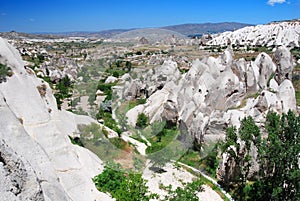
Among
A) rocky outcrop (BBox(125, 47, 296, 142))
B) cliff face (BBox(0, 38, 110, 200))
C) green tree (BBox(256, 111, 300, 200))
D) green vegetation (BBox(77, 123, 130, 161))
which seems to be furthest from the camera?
rocky outcrop (BBox(125, 47, 296, 142))

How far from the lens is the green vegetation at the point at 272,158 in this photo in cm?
1050

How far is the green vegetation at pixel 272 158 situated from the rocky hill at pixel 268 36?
246 feet

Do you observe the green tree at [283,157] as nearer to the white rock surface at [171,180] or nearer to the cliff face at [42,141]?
the white rock surface at [171,180]

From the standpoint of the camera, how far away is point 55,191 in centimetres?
748

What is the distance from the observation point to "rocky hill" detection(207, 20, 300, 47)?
8550cm

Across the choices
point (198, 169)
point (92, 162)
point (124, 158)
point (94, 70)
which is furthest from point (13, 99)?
point (94, 70)

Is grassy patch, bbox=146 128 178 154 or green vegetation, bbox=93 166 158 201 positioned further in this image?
grassy patch, bbox=146 128 178 154

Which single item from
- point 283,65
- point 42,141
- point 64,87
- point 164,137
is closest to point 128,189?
point 42,141

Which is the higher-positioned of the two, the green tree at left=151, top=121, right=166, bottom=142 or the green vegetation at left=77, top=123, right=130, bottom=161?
the green vegetation at left=77, top=123, right=130, bottom=161

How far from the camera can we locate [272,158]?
1077 cm

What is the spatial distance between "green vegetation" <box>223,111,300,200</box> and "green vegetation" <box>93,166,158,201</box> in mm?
4013

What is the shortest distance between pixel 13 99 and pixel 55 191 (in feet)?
14.0

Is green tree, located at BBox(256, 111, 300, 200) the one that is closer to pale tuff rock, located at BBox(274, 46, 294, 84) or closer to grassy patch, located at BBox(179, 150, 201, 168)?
grassy patch, located at BBox(179, 150, 201, 168)

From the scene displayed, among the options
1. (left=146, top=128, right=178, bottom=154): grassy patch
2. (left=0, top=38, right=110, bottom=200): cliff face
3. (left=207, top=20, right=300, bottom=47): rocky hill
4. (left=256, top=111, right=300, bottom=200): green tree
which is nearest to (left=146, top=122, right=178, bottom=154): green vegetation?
(left=146, top=128, right=178, bottom=154): grassy patch
